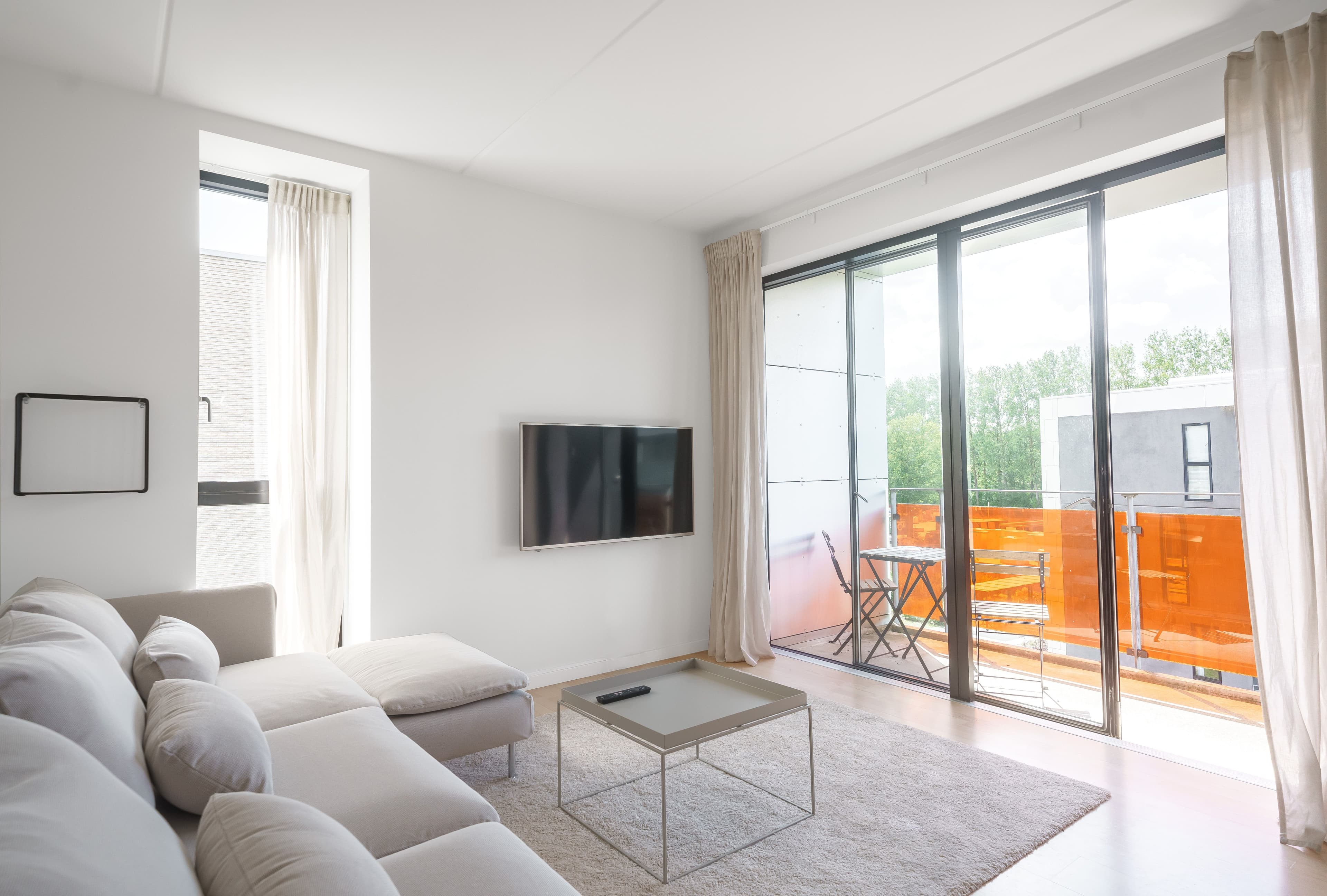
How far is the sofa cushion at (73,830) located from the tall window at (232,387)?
2.82m

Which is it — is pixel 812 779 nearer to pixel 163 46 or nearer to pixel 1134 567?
pixel 1134 567

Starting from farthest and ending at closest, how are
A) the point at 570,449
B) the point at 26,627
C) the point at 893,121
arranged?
1. the point at 570,449
2. the point at 893,121
3. the point at 26,627

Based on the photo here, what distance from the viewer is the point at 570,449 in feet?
14.0

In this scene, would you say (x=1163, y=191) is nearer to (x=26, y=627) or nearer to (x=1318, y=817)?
(x=1318, y=817)

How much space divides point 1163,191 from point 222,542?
4.76 m

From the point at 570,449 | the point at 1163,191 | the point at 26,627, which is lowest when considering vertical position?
the point at 26,627

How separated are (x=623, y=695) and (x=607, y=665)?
180 centimetres

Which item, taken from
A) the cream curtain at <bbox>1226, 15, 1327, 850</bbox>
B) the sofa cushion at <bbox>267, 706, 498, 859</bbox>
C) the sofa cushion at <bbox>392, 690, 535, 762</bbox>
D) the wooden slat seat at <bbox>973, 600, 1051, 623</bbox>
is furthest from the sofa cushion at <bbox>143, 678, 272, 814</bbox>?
the wooden slat seat at <bbox>973, 600, 1051, 623</bbox>

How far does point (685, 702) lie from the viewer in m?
2.71

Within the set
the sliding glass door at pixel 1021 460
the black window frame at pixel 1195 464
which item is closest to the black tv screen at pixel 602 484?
the sliding glass door at pixel 1021 460

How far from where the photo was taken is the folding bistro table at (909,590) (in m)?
4.00

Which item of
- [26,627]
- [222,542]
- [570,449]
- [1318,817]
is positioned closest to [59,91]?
[222,542]

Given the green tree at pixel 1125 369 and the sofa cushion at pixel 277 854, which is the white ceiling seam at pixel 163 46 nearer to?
the sofa cushion at pixel 277 854

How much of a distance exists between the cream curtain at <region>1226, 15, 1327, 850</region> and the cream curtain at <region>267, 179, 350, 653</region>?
13.3 feet
